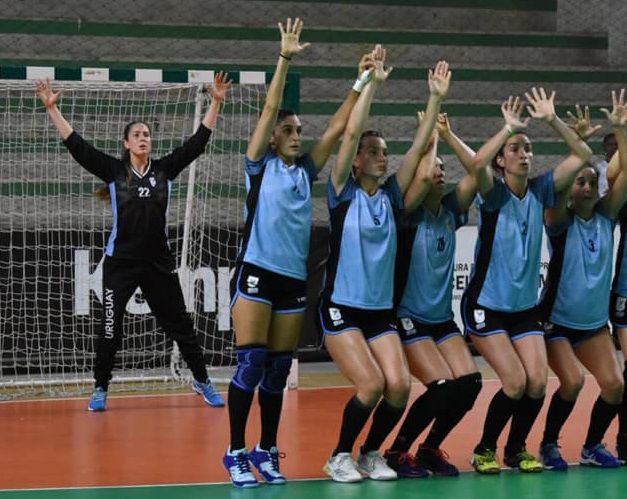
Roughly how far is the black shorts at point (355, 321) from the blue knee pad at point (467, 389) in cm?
47

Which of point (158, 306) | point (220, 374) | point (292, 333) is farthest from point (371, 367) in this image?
point (220, 374)

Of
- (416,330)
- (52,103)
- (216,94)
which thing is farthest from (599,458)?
(52,103)

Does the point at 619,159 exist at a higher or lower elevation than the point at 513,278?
higher

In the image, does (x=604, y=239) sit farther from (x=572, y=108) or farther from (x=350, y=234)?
(x=572, y=108)

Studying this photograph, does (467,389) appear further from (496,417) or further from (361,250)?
(361,250)

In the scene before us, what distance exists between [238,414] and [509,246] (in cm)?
180

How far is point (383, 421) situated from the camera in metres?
7.40

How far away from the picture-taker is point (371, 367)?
7211mm

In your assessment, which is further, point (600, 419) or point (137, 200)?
point (137, 200)

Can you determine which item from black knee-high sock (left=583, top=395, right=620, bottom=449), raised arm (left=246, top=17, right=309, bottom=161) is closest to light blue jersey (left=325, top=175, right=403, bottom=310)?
raised arm (left=246, top=17, right=309, bottom=161)

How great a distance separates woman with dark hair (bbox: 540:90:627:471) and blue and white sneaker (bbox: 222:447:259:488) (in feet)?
5.88

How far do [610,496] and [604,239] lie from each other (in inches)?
62.7

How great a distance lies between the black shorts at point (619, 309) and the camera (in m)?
8.07

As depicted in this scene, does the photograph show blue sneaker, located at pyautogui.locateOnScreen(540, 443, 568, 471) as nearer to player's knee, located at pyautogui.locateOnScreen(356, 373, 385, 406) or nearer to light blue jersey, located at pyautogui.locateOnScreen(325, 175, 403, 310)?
player's knee, located at pyautogui.locateOnScreen(356, 373, 385, 406)
